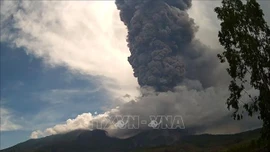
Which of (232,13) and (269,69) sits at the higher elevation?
(232,13)

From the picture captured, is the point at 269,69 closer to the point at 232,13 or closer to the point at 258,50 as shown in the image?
the point at 258,50

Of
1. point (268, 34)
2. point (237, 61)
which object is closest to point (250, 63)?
point (237, 61)

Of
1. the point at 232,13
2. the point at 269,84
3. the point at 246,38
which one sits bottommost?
the point at 269,84

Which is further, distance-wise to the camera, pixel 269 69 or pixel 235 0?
pixel 235 0

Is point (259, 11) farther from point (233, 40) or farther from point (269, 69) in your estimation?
point (269, 69)

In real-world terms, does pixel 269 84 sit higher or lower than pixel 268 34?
lower

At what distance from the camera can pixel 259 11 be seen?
4488 cm

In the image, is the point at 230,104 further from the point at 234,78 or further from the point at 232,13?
the point at 232,13

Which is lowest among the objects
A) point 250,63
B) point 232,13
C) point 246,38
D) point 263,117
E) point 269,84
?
point 263,117

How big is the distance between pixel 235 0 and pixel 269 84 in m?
12.9

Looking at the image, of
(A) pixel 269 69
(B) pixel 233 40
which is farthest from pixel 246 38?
(A) pixel 269 69

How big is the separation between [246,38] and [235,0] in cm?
657

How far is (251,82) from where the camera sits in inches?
1693

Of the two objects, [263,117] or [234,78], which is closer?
[263,117]
